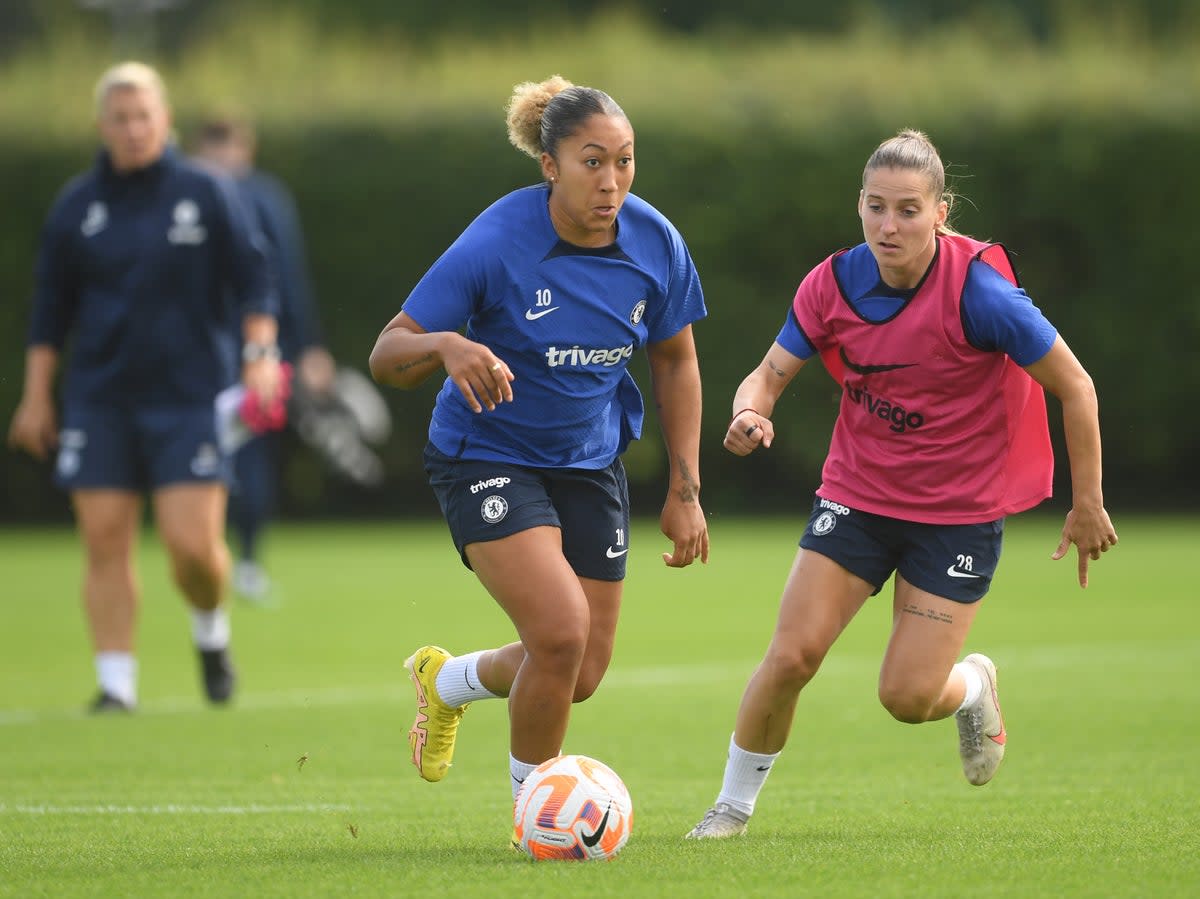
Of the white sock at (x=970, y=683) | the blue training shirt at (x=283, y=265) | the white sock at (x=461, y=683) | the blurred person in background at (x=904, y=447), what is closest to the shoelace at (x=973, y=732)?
the white sock at (x=970, y=683)

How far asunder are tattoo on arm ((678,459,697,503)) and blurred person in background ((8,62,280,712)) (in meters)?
3.34

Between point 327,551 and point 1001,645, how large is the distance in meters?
8.36

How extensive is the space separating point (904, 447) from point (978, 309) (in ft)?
1.70

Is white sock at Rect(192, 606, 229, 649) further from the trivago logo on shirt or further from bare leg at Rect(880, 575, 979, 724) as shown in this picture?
bare leg at Rect(880, 575, 979, 724)

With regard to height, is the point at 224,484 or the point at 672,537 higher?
the point at 672,537

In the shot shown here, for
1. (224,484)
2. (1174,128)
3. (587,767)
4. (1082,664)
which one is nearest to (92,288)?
(224,484)

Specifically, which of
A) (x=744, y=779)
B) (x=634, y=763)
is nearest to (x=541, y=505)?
(x=744, y=779)

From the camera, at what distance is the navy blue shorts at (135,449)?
28.1 ft

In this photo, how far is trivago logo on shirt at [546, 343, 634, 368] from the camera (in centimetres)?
561

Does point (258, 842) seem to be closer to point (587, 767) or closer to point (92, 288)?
point (587, 767)

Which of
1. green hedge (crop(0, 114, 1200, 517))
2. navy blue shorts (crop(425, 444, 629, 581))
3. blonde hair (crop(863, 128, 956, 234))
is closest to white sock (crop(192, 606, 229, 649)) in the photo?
navy blue shorts (crop(425, 444, 629, 581))

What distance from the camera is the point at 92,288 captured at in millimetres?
8719

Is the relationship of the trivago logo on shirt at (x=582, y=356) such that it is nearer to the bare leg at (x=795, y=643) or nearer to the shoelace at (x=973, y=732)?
the bare leg at (x=795, y=643)

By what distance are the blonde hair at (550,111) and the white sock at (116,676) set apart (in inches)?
156
